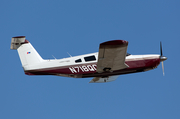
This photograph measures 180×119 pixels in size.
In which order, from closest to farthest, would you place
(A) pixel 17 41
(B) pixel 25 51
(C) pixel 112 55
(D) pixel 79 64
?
(C) pixel 112 55 < (D) pixel 79 64 < (A) pixel 17 41 < (B) pixel 25 51

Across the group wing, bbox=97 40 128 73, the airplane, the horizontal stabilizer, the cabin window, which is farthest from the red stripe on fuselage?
the horizontal stabilizer

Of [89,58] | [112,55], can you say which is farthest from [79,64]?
[112,55]

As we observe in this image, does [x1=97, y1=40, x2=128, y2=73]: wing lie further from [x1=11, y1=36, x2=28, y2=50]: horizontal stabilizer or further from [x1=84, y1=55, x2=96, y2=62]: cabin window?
[x1=11, y1=36, x2=28, y2=50]: horizontal stabilizer

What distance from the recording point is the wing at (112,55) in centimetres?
1422

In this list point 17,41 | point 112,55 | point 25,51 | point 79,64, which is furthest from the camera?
point 25,51

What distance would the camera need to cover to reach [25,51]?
59.2 feet

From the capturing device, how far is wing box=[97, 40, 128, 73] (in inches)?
560

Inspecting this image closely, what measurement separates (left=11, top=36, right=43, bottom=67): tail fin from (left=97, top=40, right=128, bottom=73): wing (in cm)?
491

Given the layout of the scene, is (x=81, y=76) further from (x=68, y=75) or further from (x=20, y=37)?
(x=20, y=37)

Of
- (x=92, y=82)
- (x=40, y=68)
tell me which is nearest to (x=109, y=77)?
(x=92, y=82)

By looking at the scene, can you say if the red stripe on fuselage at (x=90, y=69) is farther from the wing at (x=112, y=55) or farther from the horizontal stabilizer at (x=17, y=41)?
the horizontal stabilizer at (x=17, y=41)

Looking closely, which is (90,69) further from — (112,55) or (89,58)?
(112,55)

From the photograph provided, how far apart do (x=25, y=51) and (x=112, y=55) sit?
22.5 feet

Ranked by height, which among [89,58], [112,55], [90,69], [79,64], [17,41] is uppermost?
[17,41]
